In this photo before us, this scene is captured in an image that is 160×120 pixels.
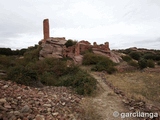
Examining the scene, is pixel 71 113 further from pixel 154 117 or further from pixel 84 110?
pixel 154 117

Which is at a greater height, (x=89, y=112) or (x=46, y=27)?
(x=46, y=27)

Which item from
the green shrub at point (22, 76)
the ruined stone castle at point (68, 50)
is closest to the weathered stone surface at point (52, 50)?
the ruined stone castle at point (68, 50)

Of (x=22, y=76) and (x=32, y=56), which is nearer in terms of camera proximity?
(x=22, y=76)

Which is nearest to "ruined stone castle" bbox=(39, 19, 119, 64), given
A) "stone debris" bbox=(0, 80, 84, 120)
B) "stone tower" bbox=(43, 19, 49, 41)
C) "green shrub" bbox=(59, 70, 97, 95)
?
"stone tower" bbox=(43, 19, 49, 41)

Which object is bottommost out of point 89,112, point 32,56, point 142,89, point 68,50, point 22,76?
point 142,89

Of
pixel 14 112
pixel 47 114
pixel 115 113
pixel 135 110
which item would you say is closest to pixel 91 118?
pixel 115 113

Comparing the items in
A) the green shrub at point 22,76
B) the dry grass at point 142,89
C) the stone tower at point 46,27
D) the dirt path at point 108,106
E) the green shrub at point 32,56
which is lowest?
the dry grass at point 142,89

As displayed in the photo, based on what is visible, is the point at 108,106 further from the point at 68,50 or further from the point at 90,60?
the point at 68,50

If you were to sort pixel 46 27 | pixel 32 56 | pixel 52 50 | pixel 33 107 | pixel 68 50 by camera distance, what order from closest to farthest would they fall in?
pixel 33 107 < pixel 52 50 < pixel 32 56 < pixel 68 50 < pixel 46 27

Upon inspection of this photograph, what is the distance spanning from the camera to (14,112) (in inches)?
145

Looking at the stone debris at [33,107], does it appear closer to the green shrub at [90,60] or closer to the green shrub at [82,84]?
the green shrub at [82,84]

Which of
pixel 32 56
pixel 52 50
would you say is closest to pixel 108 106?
pixel 52 50

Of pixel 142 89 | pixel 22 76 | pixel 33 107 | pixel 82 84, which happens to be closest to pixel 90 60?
pixel 142 89

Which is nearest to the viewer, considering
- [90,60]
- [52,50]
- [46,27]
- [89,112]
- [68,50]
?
[89,112]
